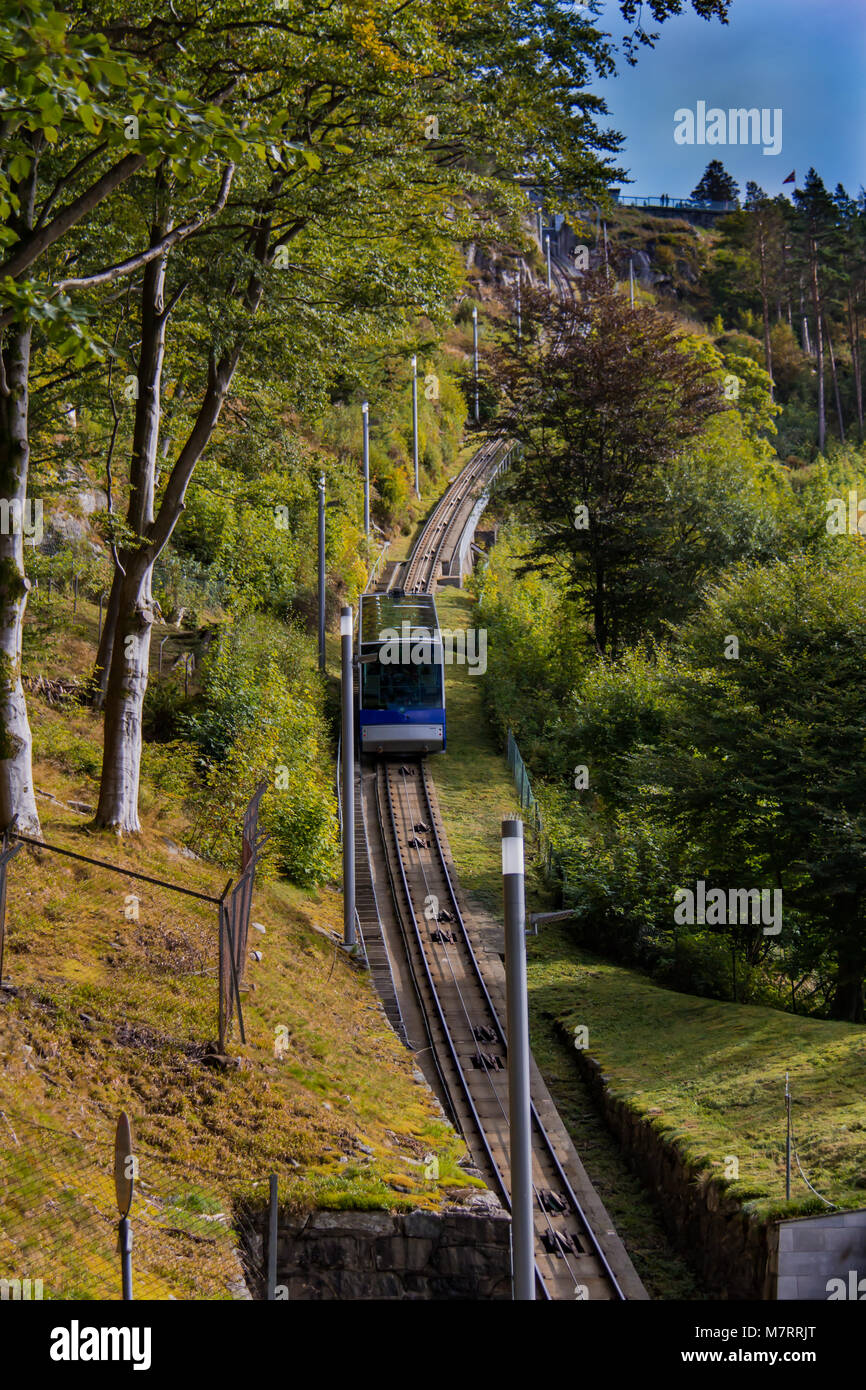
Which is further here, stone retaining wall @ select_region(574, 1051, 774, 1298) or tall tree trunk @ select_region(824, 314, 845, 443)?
tall tree trunk @ select_region(824, 314, 845, 443)

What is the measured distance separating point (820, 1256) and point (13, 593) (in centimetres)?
1100

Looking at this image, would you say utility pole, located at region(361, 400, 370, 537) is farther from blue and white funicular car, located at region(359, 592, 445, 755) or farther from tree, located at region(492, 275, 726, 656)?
blue and white funicular car, located at region(359, 592, 445, 755)

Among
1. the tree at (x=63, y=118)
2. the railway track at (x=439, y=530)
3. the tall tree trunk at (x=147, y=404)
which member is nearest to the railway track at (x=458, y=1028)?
the tall tree trunk at (x=147, y=404)

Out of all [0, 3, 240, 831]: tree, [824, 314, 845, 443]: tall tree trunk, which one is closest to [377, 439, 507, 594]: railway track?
[824, 314, 845, 443]: tall tree trunk

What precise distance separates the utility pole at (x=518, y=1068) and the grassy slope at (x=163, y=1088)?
92.1 inches

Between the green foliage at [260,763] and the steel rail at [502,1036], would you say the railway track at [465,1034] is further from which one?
the green foliage at [260,763]

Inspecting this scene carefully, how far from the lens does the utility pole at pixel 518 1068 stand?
30.3 ft

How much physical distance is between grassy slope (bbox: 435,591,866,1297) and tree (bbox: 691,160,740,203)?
120 meters

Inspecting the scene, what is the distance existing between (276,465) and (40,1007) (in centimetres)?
1579

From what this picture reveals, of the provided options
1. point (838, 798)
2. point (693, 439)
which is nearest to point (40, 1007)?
point (838, 798)

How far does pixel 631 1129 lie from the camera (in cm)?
1772

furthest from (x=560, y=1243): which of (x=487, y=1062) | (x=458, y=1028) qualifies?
(x=458, y=1028)

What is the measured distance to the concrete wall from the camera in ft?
39.5
